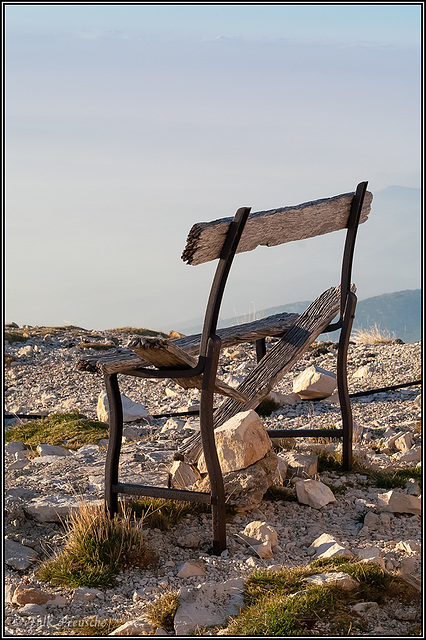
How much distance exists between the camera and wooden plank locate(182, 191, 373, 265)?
4406mm

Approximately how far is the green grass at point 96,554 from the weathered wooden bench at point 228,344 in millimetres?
Result: 405

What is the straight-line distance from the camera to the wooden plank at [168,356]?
14.1ft

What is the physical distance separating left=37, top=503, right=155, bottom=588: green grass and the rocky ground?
85 mm

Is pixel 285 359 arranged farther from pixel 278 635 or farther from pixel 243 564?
pixel 278 635

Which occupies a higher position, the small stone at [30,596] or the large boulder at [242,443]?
the large boulder at [242,443]

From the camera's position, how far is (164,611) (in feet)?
12.5

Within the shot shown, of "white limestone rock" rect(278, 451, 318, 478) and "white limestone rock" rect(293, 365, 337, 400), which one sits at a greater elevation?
"white limestone rock" rect(293, 365, 337, 400)

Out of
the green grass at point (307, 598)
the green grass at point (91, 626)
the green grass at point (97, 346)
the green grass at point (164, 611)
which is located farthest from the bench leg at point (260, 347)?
the green grass at point (97, 346)

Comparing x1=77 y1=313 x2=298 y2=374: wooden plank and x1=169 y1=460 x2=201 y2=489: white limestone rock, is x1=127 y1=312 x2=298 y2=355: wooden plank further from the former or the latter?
x1=169 y1=460 x2=201 y2=489: white limestone rock

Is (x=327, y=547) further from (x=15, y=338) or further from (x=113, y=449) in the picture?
(x=15, y=338)

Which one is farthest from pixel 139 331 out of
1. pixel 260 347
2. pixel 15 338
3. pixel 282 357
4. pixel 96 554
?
pixel 96 554

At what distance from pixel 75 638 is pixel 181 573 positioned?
0.88 m

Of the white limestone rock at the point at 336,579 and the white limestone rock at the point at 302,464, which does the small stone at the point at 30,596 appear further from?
the white limestone rock at the point at 302,464

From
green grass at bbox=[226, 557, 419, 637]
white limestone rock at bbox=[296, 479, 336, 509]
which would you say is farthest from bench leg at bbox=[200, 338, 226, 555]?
white limestone rock at bbox=[296, 479, 336, 509]
